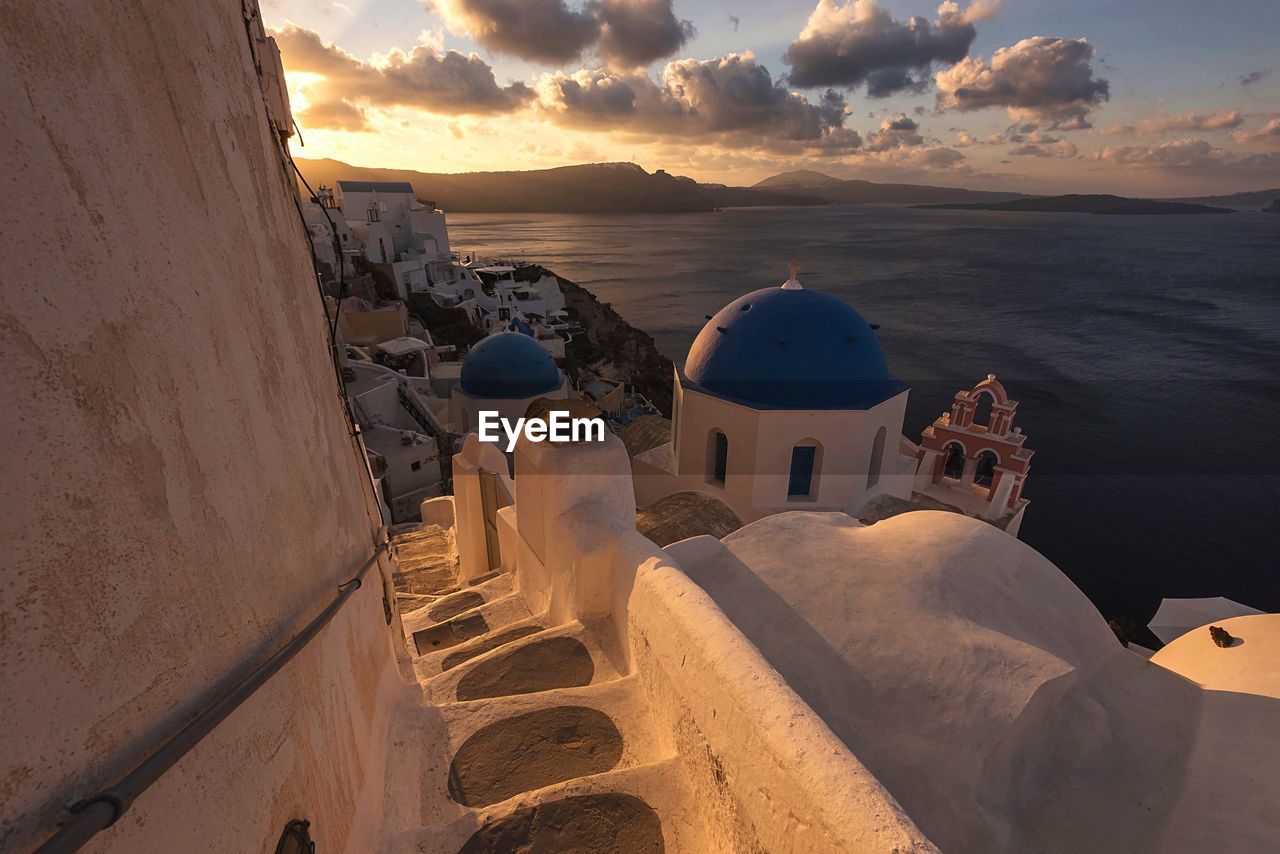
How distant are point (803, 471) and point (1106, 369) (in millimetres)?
56413

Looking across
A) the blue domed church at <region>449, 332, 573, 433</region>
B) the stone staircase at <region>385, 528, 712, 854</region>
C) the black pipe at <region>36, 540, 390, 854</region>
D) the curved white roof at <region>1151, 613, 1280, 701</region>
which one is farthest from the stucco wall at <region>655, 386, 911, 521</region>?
the blue domed church at <region>449, 332, 573, 433</region>

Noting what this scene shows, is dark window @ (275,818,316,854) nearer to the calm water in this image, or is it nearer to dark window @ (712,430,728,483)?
dark window @ (712,430,728,483)

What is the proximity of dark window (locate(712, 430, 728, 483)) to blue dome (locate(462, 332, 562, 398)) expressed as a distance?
12618mm

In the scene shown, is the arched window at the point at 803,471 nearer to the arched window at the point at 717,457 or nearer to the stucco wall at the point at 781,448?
the stucco wall at the point at 781,448

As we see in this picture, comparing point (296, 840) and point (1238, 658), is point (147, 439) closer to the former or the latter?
point (296, 840)

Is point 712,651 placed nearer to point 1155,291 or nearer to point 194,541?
point 194,541

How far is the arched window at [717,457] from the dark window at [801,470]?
151 cm

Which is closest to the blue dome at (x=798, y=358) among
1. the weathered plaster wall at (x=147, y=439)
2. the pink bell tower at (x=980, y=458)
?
the pink bell tower at (x=980, y=458)

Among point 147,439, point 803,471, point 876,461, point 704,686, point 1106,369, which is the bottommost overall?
point 1106,369

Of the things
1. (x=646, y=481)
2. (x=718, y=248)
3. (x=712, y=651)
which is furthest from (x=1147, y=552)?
(x=718, y=248)

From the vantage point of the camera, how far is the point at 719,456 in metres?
14.4

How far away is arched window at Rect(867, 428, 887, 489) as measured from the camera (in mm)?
14156

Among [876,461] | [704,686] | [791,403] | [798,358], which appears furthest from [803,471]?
[704,686]

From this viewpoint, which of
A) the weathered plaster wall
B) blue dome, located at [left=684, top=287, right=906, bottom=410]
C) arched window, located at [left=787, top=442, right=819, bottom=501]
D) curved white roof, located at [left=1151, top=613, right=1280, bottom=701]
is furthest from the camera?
arched window, located at [left=787, top=442, right=819, bottom=501]
